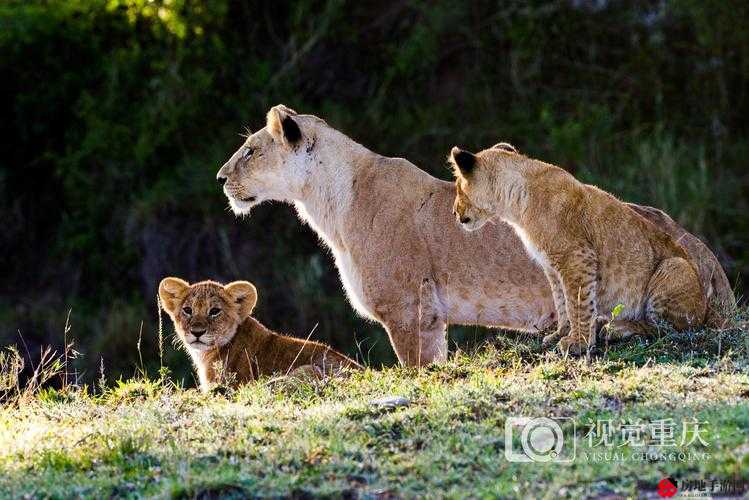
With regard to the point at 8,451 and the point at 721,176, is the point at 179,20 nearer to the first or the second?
the point at 721,176

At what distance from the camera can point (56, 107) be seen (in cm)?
1956

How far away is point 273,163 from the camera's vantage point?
9.41 metres

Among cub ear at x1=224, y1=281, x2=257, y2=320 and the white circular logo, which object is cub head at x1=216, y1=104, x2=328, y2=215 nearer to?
cub ear at x1=224, y1=281, x2=257, y2=320

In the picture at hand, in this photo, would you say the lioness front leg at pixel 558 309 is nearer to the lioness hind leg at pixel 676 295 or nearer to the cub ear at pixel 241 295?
the lioness hind leg at pixel 676 295

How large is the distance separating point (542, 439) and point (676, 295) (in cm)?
213

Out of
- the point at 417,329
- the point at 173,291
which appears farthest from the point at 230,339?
the point at 417,329

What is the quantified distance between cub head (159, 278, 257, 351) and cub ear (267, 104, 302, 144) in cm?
96

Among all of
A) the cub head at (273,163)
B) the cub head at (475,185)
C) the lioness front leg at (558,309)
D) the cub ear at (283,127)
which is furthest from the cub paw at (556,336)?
the cub ear at (283,127)

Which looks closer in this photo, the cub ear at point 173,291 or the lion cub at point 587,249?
the lion cub at point 587,249

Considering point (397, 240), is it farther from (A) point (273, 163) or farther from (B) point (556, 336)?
(B) point (556, 336)

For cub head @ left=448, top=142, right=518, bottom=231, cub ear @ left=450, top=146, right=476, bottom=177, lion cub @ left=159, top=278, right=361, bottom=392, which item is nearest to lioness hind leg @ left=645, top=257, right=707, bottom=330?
cub head @ left=448, top=142, right=518, bottom=231

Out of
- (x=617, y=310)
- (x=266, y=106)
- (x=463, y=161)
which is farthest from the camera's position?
(x=266, y=106)

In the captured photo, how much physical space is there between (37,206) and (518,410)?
14.1 m

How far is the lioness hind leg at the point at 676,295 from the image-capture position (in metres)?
7.85
